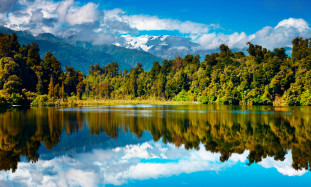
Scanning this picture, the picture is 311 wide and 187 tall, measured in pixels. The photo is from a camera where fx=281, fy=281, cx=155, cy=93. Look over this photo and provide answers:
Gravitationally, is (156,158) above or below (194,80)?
below

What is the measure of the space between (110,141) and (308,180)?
36.1 ft

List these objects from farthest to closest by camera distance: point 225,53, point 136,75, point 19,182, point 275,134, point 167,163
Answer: point 136,75, point 225,53, point 275,134, point 167,163, point 19,182

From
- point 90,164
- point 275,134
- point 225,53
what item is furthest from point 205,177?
point 225,53

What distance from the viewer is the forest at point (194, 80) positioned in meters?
65.9

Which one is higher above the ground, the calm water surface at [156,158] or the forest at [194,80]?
the forest at [194,80]

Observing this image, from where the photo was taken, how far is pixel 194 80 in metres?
106

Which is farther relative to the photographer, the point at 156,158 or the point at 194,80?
the point at 194,80

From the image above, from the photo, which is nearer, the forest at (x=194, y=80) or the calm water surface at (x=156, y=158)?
the calm water surface at (x=156, y=158)

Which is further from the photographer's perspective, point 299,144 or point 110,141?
point 110,141

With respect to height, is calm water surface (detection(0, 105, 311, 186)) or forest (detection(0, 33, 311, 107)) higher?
forest (detection(0, 33, 311, 107))

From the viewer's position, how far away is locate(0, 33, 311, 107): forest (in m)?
65.9

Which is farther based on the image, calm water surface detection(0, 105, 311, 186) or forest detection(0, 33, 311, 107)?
forest detection(0, 33, 311, 107)

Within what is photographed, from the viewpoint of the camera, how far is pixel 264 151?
13992 mm

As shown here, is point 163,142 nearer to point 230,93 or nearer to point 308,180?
point 308,180
